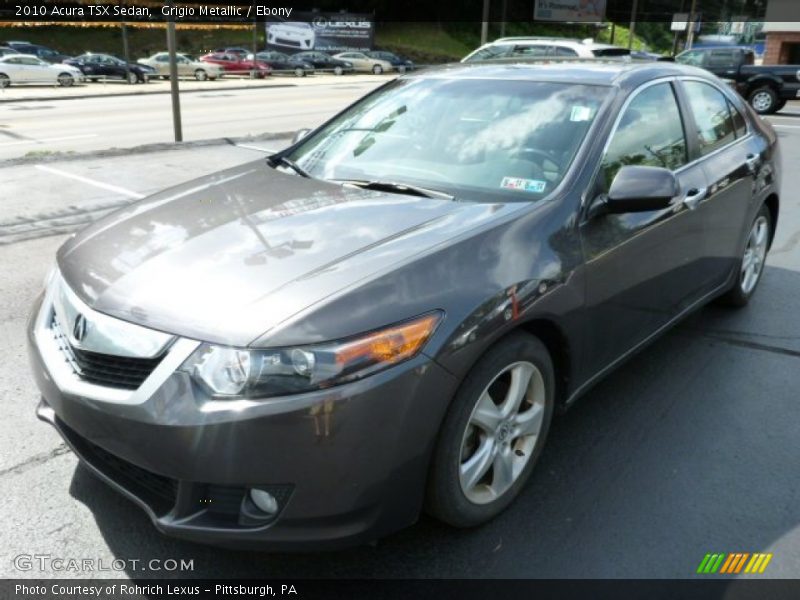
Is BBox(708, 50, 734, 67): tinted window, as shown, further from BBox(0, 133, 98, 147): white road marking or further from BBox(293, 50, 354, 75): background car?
BBox(293, 50, 354, 75): background car

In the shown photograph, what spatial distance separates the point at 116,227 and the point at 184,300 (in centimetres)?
89

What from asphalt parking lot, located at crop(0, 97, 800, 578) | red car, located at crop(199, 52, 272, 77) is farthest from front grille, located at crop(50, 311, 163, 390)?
red car, located at crop(199, 52, 272, 77)

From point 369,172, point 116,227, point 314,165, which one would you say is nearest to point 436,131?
point 369,172

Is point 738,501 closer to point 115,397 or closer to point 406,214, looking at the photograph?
point 406,214

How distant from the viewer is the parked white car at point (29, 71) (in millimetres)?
30922

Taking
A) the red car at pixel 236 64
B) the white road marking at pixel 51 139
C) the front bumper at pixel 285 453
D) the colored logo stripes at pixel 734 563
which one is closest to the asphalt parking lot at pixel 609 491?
the colored logo stripes at pixel 734 563

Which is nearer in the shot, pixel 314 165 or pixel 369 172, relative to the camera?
pixel 369 172

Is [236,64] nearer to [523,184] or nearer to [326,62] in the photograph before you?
[326,62]

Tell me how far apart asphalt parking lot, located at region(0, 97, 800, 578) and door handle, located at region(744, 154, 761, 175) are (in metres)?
0.99

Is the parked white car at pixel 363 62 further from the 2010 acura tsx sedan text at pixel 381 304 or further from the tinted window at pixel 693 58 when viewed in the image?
the 2010 acura tsx sedan text at pixel 381 304

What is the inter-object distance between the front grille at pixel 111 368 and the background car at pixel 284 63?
44555 mm

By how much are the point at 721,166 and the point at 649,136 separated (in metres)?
0.79

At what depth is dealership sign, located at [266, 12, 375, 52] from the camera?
167ft

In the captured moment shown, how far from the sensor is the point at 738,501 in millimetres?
2936
